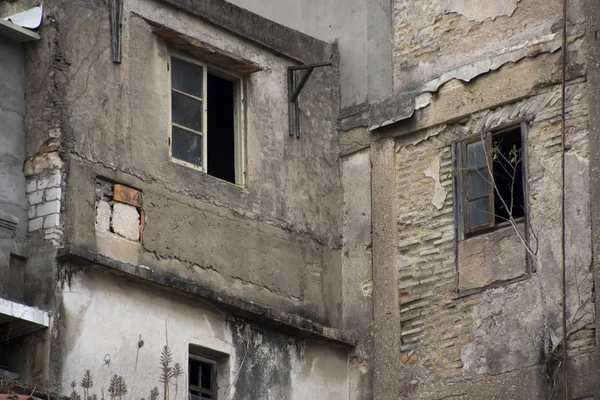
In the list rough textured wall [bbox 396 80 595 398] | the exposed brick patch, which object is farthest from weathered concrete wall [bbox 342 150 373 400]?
the exposed brick patch

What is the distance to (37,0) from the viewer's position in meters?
14.5

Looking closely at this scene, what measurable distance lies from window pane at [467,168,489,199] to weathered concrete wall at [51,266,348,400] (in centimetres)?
203

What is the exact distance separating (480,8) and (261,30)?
2.17 meters

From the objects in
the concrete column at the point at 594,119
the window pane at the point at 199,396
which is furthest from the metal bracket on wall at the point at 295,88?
the window pane at the point at 199,396

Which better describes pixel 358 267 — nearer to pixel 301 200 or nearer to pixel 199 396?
pixel 301 200

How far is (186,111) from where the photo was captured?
15312 mm

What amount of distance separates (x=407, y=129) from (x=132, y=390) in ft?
12.9

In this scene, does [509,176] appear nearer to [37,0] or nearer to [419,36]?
[419,36]

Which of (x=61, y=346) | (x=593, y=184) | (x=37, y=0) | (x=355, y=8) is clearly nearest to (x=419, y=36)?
(x=355, y=8)

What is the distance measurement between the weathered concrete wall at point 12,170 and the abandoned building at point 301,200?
0.8 inches

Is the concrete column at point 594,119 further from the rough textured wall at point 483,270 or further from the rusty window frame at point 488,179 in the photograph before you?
the rusty window frame at point 488,179

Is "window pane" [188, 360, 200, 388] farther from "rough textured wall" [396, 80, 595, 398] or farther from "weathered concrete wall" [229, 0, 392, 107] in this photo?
"weathered concrete wall" [229, 0, 392, 107]

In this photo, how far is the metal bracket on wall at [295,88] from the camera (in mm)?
16109

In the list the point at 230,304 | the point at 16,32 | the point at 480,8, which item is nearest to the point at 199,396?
the point at 230,304
